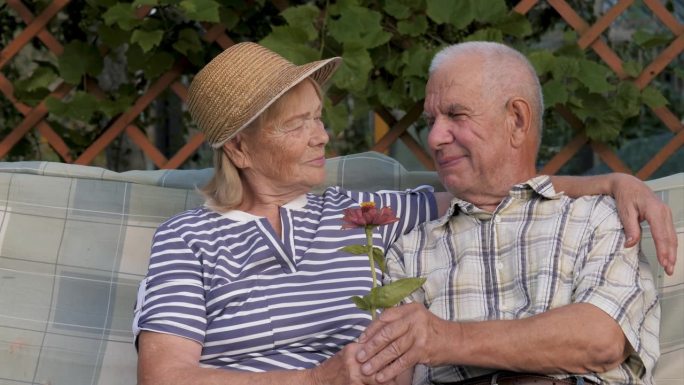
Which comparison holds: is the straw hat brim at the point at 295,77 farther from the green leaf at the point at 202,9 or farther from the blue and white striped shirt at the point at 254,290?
the green leaf at the point at 202,9

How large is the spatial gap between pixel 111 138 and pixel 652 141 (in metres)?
2.55

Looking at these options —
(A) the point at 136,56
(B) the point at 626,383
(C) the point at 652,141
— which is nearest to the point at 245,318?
(B) the point at 626,383

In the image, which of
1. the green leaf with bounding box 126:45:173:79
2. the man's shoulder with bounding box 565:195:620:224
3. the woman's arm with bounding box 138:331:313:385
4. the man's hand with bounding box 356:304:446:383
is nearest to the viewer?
Result: the man's hand with bounding box 356:304:446:383

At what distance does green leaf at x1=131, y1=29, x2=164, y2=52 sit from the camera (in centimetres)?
398

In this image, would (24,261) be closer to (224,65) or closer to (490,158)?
(224,65)

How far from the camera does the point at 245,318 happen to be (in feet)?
9.00

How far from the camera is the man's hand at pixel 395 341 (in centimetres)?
232

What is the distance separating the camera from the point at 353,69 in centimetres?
389

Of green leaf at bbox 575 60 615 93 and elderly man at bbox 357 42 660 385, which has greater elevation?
green leaf at bbox 575 60 615 93

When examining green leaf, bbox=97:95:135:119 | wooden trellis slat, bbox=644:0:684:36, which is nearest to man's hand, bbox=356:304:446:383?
wooden trellis slat, bbox=644:0:684:36

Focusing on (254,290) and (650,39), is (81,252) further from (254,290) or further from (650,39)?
(650,39)

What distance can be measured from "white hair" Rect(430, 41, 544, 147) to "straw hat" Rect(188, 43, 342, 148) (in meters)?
0.35

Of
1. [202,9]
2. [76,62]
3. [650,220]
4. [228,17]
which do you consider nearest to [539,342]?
[650,220]

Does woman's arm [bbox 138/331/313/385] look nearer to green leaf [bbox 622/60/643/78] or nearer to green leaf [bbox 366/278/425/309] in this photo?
green leaf [bbox 366/278/425/309]
